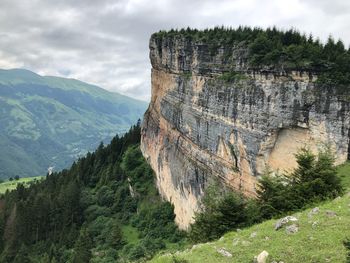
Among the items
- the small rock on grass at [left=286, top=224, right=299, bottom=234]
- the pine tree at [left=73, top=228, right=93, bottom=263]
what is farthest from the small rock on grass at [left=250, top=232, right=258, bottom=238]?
the pine tree at [left=73, top=228, right=93, bottom=263]

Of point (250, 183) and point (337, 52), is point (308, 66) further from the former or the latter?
point (250, 183)

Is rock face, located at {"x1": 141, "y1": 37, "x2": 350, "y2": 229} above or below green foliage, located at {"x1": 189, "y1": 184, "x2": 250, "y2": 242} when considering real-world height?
above

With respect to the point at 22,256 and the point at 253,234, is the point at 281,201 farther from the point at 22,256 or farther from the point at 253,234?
the point at 22,256

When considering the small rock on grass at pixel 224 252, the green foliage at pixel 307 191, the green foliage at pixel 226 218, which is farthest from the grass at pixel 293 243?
the green foliage at pixel 226 218

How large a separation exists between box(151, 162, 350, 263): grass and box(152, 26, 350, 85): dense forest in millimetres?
16823

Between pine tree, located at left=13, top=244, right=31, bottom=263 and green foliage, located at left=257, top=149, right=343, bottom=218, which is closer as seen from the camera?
green foliage, located at left=257, top=149, right=343, bottom=218

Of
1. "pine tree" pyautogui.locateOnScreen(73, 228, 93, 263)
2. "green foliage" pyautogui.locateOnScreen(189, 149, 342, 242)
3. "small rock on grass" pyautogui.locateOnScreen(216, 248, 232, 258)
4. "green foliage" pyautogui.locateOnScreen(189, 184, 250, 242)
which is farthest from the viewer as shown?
"pine tree" pyautogui.locateOnScreen(73, 228, 93, 263)

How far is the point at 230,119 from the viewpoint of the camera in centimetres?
4525

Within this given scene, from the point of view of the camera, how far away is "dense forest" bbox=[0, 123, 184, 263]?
62688 millimetres

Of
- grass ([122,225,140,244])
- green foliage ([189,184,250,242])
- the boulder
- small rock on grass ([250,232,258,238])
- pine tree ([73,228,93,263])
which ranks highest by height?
the boulder

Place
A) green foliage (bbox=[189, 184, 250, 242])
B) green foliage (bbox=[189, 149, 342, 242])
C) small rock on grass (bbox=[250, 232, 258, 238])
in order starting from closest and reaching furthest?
1. small rock on grass (bbox=[250, 232, 258, 238])
2. green foliage (bbox=[189, 149, 342, 242])
3. green foliage (bbox=[189, 184, 250, 242])

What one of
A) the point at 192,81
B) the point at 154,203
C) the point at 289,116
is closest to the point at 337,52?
the point at 289,116

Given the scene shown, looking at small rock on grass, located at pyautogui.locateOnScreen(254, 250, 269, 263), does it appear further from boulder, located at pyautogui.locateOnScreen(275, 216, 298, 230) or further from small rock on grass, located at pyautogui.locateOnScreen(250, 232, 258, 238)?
boulder, located at pyautogui.locateOnScreen(275, 216, 298, 230)

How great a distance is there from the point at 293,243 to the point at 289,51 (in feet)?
82.8
